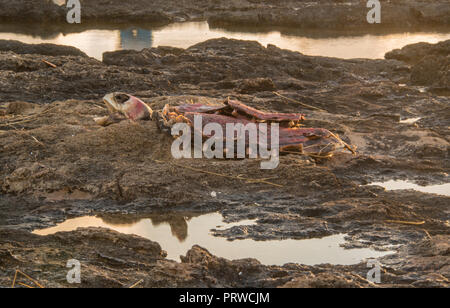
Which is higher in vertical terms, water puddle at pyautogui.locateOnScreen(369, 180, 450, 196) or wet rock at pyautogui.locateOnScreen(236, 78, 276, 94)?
wet rock at pyautogui.locateOnScreen(236, 78, 276, 94)

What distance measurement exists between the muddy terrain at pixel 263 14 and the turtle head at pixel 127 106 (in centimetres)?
1627

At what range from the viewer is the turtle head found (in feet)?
30.1

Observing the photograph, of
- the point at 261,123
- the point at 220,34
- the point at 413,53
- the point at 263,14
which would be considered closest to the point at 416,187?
the point at 261,123

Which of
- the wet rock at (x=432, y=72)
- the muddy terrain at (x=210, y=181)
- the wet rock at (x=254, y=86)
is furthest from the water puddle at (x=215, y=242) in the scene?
the wet rock at (x=432, y=72)

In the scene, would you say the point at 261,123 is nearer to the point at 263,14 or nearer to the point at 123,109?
the point at 123,109

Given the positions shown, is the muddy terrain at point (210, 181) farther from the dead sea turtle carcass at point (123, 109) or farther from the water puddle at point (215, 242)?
the dead sea turtle carcass at point (123, 109)

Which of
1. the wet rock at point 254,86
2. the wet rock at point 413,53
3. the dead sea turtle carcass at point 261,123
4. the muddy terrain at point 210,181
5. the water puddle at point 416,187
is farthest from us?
the wet rock at point 413,53

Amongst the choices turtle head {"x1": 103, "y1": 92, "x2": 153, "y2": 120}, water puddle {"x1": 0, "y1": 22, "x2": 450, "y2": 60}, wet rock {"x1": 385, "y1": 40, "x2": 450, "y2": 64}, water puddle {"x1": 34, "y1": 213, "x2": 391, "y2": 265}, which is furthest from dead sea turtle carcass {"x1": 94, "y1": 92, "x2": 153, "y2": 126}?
wet rock {"x1": 385, "y1": 40, "x2": 450, "y2": 64}

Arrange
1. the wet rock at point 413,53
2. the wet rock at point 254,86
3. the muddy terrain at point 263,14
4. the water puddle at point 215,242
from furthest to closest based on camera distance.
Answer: the muddy terrain at point 263,14 < the wet rock at point 413,53 < the wet rock at point 254,86 < the water puddle at point 215,242

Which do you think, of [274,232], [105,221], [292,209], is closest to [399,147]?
[292,209]

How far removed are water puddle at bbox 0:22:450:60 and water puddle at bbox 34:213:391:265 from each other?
11.1m

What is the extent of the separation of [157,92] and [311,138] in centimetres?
479

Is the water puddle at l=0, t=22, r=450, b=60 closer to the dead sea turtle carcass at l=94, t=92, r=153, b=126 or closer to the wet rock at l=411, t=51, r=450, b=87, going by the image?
the wet rock at l=411, t=51, r=450, b=87

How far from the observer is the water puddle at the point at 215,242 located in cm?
620
